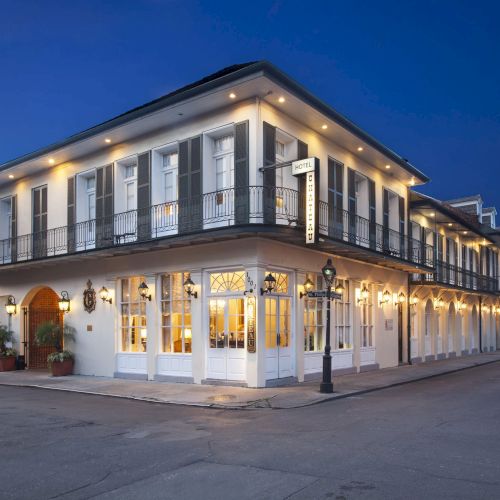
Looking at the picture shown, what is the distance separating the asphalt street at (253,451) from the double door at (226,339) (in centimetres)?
293

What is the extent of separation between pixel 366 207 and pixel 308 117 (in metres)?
Answer: 5.16

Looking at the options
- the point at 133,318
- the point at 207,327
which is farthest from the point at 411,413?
the point at 133,318

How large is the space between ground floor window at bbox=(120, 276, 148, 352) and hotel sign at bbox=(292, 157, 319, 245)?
5.62 meters

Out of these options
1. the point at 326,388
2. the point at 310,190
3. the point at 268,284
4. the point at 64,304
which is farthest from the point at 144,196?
the point at 326,388

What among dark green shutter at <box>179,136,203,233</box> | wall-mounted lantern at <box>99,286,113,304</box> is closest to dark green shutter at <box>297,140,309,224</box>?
dark green shutter at <box>179,136,203,233</box>

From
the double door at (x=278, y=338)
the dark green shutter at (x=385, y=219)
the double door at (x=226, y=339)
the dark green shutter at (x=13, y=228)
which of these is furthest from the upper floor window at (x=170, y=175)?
the dark green shutter at (x=385, y=219)

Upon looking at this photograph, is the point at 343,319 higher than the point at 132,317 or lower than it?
lower

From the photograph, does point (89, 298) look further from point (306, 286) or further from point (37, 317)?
point (306, 286)

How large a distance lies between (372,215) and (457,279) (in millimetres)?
10833

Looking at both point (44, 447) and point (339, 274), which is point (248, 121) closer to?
point (339, 274)

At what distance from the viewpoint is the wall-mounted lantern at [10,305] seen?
70.2 ft

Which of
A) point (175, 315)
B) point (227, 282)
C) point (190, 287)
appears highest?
point (227, 282)

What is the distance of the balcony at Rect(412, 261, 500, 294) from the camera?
24594 millimetres

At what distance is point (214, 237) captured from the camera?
14.5 m
